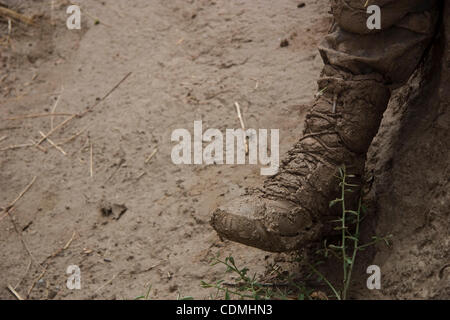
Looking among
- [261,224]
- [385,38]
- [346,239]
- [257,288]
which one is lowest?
[257,288]

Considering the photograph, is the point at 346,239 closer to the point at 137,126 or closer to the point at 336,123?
the point at 336,123

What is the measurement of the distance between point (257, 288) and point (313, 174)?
38 cm

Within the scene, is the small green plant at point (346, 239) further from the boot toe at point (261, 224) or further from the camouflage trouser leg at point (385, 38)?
the camouflage trouser leg at point (385, 38)

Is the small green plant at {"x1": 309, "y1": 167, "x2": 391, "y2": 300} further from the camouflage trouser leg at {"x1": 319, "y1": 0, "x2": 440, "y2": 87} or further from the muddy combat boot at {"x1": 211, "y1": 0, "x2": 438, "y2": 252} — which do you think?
the camouflage trouser leg at {"x1": 319, "y1": 0, "x2": 440, "y2": 87}

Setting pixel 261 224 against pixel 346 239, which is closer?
pixel 261 224

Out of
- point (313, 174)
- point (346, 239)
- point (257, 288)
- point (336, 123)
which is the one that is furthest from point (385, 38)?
point (257, 288)

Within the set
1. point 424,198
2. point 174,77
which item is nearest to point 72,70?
point 174,77

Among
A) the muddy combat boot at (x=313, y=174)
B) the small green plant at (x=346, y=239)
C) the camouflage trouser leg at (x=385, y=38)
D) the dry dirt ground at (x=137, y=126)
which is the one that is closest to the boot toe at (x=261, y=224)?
the muddy combat boot at (x=313, y=174)

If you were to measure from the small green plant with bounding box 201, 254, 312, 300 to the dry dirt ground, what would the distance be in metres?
0.09

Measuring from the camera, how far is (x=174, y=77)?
2846 millimetres

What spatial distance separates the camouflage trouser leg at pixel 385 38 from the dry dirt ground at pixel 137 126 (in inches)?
12.9

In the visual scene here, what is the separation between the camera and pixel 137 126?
2.63 m

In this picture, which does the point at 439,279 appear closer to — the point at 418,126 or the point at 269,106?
the point at 418,126

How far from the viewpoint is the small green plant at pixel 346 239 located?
1561mm
